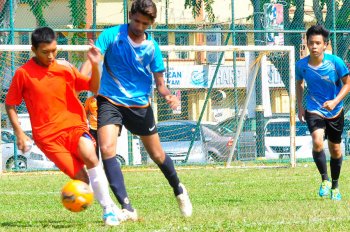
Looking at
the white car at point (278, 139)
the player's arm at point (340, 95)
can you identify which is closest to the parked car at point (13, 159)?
the white car at point (278, 139)

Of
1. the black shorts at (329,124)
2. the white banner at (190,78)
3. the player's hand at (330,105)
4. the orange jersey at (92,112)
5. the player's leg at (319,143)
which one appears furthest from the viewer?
the white banner at (190,78)

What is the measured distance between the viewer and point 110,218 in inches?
299

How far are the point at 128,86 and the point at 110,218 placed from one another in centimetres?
121

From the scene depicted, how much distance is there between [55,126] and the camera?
25.7 ft

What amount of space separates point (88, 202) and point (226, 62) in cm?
1351

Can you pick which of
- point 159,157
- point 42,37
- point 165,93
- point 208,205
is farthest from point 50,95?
point 208,205

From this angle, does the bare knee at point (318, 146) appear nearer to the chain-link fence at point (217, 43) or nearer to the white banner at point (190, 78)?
the chain-link fence at point (217, 43)

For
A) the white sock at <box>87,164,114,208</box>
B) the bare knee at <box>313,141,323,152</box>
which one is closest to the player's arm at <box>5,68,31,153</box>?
the white sock at <box>87,164,114,208</box>

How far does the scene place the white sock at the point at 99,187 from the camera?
7.72 metres

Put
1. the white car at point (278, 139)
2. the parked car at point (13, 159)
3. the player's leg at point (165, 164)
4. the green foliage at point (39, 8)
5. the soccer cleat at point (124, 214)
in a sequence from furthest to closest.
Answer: the white car at point (278, 139) → the green foliage at point (39, 8) → the parked car at point (13, 159) → the player's leg at point (165, 164) → the soccer cleat at point (124, 214)

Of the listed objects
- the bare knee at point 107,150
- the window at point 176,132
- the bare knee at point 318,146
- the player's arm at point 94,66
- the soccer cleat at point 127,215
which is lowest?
the window at point 176,132

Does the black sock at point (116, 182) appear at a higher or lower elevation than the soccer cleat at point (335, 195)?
higher

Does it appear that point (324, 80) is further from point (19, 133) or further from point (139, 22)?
point (19, 133)

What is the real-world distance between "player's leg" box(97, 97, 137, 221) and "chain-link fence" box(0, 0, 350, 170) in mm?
10144
